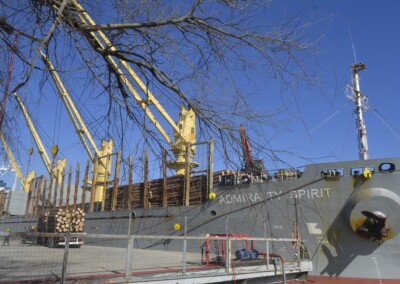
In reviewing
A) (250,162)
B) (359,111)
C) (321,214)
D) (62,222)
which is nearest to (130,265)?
(250,162)

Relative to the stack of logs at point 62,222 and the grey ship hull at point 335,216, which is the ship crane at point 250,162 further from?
the stack of logs at point 62,222

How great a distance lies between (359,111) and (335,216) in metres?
9.68

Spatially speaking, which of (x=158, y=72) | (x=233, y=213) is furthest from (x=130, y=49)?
(x=233, y=213)

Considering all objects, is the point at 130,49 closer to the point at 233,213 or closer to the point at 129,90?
the point at 129,90

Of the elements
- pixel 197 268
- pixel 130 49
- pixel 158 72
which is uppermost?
pixel 130 49

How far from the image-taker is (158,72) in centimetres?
373

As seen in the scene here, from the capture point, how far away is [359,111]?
68.4 feet

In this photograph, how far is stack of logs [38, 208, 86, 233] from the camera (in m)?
19.7

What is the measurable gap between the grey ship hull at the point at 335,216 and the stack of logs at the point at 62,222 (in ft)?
26.9

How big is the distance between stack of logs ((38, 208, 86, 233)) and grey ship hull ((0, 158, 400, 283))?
821 cm

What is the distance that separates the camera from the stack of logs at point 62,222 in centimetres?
1966

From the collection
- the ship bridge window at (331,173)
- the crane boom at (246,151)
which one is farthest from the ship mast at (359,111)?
the crane boom at (246,151)

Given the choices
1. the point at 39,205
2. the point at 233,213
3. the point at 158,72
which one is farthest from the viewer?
the point at 39,205

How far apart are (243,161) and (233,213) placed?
12300mm
